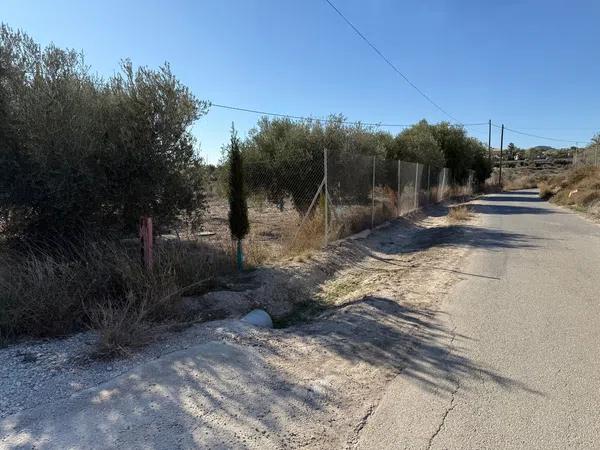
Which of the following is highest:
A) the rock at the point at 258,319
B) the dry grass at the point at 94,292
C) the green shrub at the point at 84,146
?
the green shrub at the point at 84,146

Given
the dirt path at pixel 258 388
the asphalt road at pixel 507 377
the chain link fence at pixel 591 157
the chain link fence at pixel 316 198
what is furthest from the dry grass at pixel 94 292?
the chain link fence at pixel 591 157

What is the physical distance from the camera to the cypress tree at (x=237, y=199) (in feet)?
26.9

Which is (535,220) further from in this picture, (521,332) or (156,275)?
(156,275)

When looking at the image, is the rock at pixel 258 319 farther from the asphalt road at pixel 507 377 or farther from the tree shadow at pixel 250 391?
the asphalt road at pixel 507 377

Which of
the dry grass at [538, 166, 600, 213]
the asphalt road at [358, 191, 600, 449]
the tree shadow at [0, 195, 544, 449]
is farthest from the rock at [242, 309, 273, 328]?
the dry grass at [538, 166, 600, 213]

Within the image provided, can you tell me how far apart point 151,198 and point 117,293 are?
202 centimetres

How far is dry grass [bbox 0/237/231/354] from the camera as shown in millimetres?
4617

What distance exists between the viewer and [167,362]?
402cm

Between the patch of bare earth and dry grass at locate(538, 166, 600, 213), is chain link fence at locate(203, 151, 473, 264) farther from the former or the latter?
dry grass at locate(538, 166, 600, 213)

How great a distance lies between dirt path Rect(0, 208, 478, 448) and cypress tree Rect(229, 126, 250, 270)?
9.00 ft

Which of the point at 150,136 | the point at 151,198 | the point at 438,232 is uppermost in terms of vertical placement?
the point at 150,136

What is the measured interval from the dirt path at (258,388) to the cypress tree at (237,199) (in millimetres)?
2743

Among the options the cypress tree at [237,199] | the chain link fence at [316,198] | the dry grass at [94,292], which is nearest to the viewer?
the dry grass at [94,292]

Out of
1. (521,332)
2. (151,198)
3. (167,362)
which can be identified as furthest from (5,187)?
(521,332)
